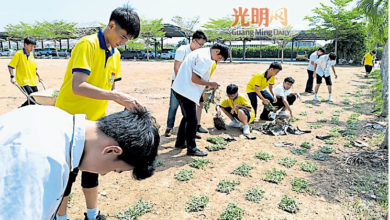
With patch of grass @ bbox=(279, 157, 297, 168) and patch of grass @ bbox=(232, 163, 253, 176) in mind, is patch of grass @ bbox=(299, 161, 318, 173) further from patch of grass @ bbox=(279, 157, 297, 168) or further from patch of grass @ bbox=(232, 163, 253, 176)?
patch of grass @ bbox=(232, 163, 253, 176)

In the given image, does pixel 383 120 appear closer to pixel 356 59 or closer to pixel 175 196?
pixel 175 196

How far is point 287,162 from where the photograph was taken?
3.96m

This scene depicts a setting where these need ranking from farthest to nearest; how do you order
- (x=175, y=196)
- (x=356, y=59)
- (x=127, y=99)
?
(x=356, y=59)
(x=175, y=196)
(x=127, y=99)

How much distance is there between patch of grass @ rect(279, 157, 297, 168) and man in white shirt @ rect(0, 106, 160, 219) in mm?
3004

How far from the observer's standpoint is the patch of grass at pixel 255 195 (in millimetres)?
2979

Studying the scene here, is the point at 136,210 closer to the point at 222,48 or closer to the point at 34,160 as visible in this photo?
the point at 34,160

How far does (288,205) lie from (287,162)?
1.17 meters

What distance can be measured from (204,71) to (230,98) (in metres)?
1.84

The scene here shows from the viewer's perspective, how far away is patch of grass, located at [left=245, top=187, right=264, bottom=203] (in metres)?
2.98

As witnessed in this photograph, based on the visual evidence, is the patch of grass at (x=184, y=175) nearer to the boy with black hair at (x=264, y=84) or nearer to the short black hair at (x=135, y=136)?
the short black hair at (x=135, y=136)

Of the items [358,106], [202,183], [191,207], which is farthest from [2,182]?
Answer: [358,106]

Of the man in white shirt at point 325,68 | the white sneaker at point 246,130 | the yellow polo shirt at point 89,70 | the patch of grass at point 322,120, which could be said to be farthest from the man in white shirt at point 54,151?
the man in white shirt at point 325,68

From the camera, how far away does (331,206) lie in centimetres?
287

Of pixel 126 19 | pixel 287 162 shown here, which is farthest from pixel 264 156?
pixel 126 19
